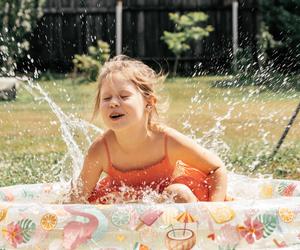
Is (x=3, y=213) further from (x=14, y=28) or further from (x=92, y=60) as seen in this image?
(x=14, y=28)

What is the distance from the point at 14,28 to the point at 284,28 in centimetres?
369

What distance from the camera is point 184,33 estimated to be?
11680 mm

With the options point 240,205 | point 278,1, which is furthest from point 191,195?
point 278,1

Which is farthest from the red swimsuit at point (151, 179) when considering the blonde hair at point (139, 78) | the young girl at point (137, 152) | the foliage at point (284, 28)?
the foliage at point (284, 28)

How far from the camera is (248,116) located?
7168 mm

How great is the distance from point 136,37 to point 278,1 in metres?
2.25

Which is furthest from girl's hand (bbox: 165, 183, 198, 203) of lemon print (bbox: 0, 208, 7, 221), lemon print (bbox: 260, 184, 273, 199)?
lemon print (bbox: 260, 184, 273, 199)

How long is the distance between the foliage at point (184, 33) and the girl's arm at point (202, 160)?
8582mm

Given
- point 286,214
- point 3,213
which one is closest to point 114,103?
point 3,213

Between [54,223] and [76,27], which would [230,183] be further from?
[76,27]

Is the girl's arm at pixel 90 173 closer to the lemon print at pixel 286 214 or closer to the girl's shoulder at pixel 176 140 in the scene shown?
the girl's shoulder at pixel 176 140

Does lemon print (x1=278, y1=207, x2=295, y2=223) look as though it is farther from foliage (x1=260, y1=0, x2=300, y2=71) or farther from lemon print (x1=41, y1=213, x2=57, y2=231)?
foliage (x1=260, y1=0, x2=300, y2=71)

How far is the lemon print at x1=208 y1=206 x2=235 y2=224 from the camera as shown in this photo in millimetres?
2387

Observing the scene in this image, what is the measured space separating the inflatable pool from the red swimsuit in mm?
482
